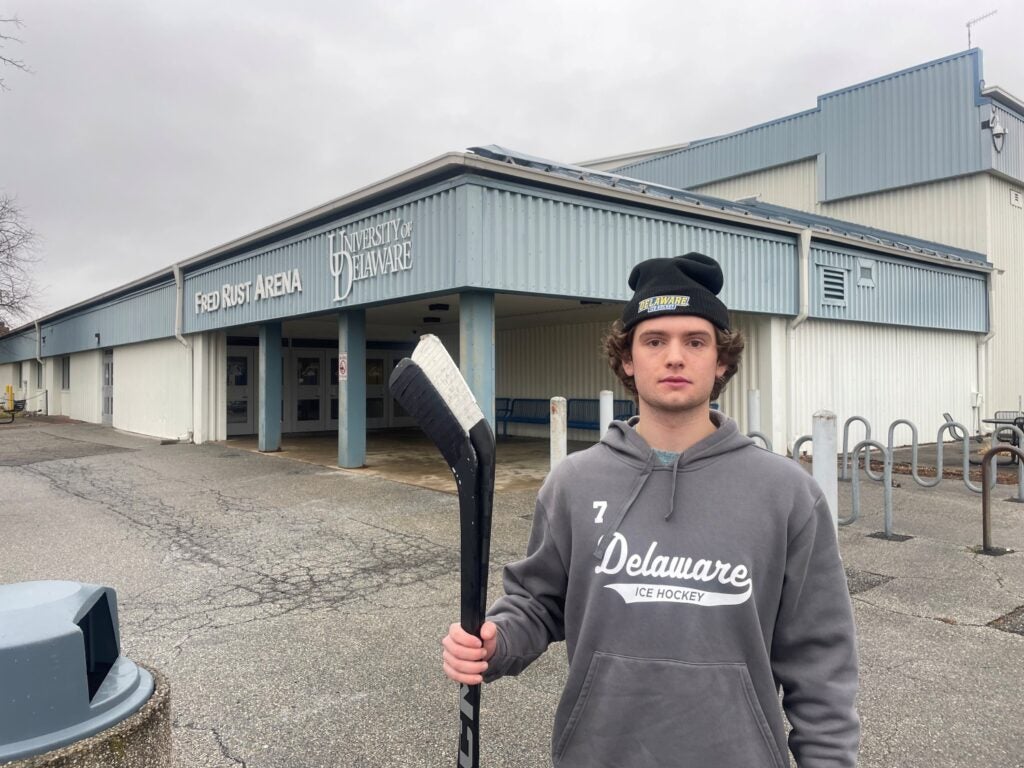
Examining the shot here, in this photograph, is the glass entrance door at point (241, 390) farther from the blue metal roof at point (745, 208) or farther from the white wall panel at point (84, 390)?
the blue metal roof at point (745, 208)

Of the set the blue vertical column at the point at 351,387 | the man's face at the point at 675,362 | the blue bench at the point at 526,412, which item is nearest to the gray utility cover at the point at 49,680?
the man's face at the point at 675,362

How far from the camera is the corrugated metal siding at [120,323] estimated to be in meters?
18.1

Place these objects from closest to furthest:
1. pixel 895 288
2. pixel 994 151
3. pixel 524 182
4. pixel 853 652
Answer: pixel 853 652 → pixel 524 182 → pixel 895 288 → pixel 994 151

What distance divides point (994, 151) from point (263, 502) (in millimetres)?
18141

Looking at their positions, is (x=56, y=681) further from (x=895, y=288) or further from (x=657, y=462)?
(x=895, y=288)

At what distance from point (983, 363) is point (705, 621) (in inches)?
783

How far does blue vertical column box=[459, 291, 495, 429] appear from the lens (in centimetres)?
898

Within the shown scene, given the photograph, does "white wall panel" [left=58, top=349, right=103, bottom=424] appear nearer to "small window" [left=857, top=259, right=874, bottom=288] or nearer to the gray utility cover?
"small window" [left=857, top=259, right=874, bottom=288]

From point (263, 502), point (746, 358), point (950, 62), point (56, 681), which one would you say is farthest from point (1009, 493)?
point (950, 62)

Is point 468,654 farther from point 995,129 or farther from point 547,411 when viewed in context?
point 995,129

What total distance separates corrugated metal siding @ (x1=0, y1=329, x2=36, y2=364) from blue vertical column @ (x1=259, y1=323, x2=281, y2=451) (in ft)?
76.9

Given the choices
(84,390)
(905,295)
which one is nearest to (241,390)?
(84,390)

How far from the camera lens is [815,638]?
5.02 ft

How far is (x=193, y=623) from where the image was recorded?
4.62 m
